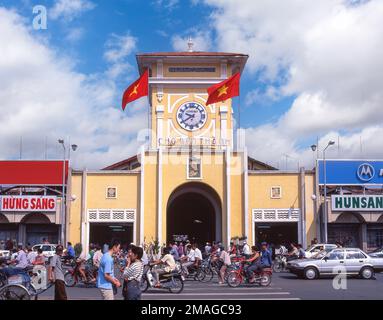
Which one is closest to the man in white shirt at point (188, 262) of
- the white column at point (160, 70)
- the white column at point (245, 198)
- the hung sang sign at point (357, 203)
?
the white column at point (245, 198)

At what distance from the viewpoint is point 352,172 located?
1479 inches

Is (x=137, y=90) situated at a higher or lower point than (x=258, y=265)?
higher

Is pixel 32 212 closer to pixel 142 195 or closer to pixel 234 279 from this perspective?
pixel 142 195

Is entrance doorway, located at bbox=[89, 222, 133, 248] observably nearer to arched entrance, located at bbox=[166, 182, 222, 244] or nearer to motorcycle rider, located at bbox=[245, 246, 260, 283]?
arched entrance, located at bbox=[166, 182, 222, 244]

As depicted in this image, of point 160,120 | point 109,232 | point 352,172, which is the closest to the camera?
point 352,172

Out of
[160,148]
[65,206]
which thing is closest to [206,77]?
[160,148]

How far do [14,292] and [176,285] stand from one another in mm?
6954

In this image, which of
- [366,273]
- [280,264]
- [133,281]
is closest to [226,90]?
[280,264]

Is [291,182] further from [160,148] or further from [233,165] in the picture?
[160,148]

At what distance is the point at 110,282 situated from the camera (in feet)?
36.6

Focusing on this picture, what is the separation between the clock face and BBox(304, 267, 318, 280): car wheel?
18.4 metres

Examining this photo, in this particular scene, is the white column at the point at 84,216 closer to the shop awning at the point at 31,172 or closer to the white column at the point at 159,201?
the shop awning at the point at 31,172

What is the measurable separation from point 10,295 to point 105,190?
78.2 feet

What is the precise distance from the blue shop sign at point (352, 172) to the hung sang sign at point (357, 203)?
1.24 metres
